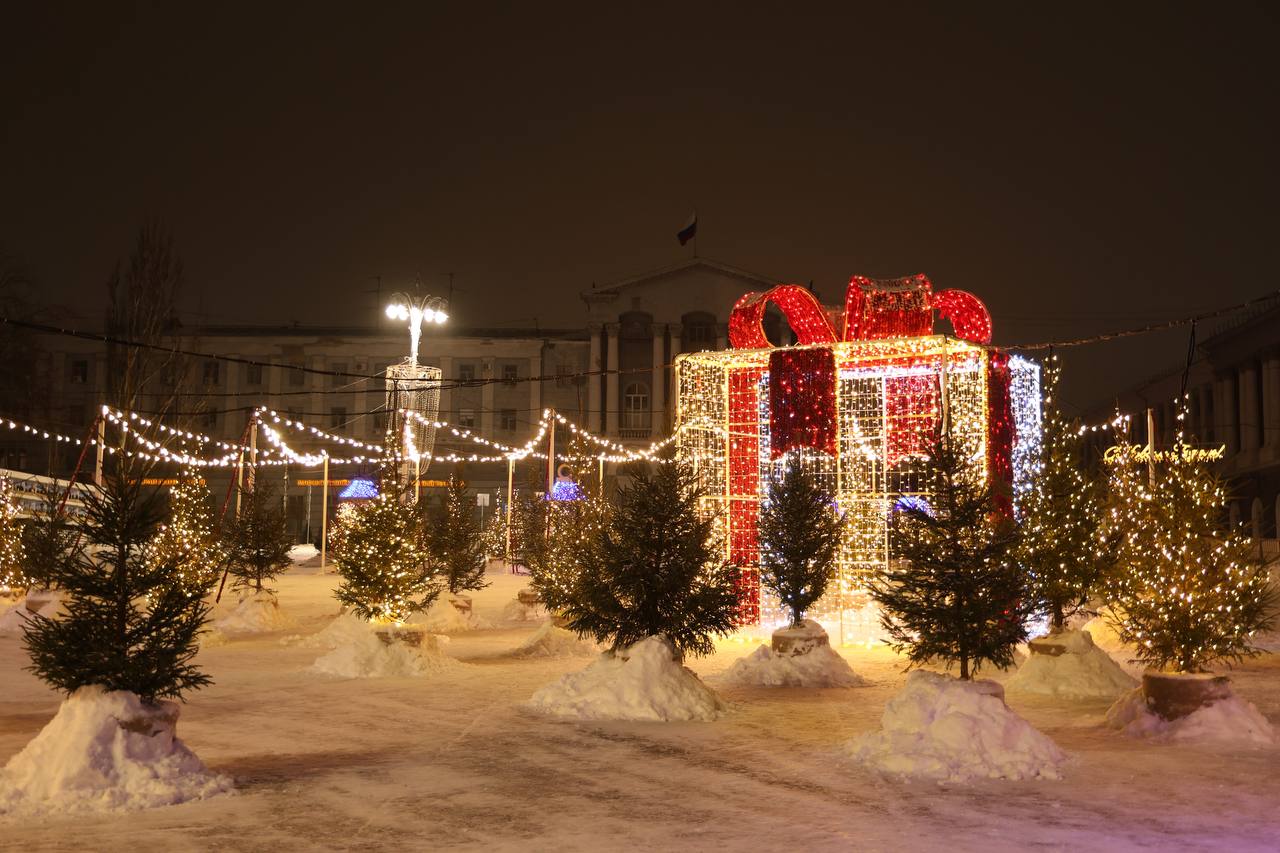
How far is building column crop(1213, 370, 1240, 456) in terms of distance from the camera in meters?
61.0

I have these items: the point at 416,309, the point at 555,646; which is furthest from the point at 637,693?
the point at 416,309

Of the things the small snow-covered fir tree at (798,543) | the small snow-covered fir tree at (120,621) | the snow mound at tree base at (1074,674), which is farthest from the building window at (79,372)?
the snow mound at tree base at (1074,674)

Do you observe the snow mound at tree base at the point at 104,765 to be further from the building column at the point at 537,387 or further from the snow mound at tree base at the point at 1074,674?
the building column at the point at 537,387

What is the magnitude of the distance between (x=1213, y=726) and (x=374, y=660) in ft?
36.2

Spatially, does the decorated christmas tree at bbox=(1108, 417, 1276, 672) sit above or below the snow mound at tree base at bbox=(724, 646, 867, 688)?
above

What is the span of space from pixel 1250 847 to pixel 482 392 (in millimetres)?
56342

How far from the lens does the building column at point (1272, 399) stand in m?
54.4

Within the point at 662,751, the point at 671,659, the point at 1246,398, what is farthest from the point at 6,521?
the point at 1246,398

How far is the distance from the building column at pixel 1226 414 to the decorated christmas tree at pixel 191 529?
5457 cm

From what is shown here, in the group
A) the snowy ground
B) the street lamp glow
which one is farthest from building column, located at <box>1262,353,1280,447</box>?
the street lamp glow

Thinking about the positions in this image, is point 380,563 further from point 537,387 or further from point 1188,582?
point 537,387

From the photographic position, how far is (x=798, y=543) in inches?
664

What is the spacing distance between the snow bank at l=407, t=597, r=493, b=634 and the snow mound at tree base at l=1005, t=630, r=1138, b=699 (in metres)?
13.1

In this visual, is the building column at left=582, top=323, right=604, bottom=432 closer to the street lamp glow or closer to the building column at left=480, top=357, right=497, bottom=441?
the building column at left=480, top=357, right=497, bottom=441
